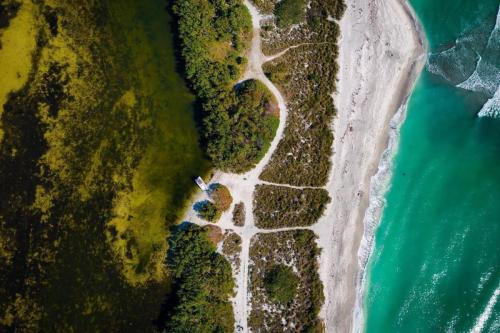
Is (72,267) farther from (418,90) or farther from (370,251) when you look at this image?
(418,90)

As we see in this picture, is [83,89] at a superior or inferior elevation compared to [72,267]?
superior

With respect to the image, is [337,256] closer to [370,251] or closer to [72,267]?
[370,251]

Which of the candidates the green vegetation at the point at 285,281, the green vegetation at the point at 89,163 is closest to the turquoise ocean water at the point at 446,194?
the green vegetation at the point at 285,281

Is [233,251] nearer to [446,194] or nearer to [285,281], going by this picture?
[285,281]

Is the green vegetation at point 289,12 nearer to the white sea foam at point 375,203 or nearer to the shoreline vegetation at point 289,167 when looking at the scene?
the shoreline vegetation at point 289,167

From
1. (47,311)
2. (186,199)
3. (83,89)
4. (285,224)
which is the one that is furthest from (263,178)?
(47,311)

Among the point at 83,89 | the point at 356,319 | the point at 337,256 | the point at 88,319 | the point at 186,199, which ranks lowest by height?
the point at 88,319

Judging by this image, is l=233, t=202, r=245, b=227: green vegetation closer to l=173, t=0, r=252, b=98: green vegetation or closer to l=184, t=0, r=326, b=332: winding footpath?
l=184, t=0, r=326, b=332: winding footpath
